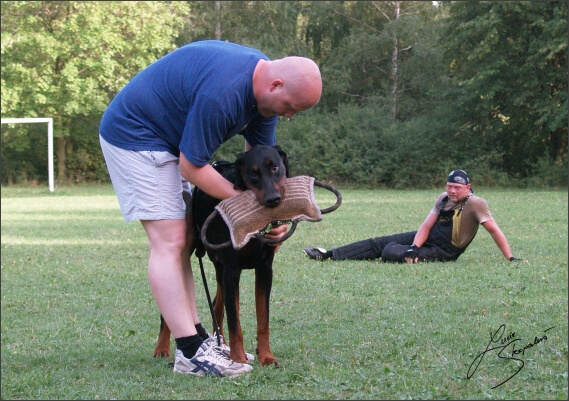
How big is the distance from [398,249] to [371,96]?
31100 millimetres

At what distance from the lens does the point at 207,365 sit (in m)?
4.13

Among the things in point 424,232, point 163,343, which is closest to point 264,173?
point 163,343

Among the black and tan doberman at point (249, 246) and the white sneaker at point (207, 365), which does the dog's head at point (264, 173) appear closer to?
the black and tan doberman at point (249, 246)

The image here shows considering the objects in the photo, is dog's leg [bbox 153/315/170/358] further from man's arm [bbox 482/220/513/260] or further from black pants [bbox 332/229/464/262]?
man's arm [bbox 482/220/513/260]

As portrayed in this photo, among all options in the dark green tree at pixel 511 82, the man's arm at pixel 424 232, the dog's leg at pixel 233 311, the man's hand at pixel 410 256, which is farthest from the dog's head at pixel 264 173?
the dark green tree at pixel 511 82

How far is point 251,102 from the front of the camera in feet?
13.3

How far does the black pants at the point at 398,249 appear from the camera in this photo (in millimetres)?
9117

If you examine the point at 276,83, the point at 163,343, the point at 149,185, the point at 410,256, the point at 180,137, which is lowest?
the point at 410,256

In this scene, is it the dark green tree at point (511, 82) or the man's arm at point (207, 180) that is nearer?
the man's arm at point (207, 180)

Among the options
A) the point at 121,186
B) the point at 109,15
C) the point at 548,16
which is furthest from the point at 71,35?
A: the point at 121,186

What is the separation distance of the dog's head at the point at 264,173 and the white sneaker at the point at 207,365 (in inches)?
35.6

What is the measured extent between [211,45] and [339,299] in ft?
10.5

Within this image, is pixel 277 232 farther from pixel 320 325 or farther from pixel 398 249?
pixel 398 249
